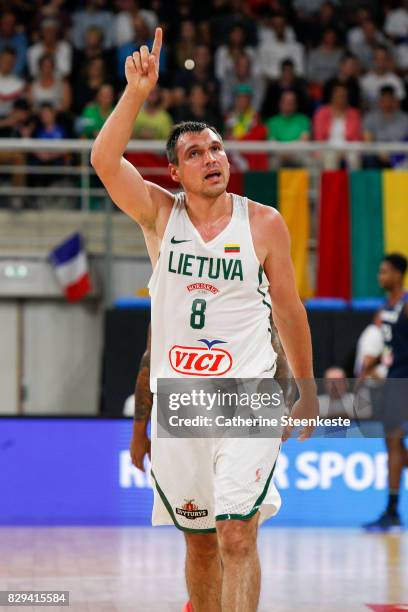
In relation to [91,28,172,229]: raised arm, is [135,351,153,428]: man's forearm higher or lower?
lower

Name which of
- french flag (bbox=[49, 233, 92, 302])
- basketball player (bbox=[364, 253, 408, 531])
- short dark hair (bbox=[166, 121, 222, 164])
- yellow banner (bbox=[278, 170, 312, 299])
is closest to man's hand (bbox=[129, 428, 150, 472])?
short dark hair (bbox=[166, 121, 222, 164])

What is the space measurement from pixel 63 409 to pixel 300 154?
4.12 m

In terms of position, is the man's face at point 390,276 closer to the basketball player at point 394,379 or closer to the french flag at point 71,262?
the basketball player at point 394,379

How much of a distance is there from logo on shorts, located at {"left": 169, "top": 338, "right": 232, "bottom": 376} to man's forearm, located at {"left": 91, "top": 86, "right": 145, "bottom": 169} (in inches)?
33.2

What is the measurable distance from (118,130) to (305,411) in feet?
4.81

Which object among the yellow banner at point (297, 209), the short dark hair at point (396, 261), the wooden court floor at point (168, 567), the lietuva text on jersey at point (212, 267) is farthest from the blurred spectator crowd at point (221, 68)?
the lietuva text on jersey at point (212, 267)

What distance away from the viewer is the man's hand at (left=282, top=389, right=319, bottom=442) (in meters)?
5.19

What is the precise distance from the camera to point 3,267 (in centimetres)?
1353

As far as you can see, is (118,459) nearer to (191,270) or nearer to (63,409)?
(63,409)

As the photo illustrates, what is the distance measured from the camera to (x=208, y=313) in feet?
16.5

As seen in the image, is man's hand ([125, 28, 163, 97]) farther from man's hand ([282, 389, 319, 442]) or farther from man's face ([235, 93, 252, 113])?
man's face ([235, 93, 252, 113])

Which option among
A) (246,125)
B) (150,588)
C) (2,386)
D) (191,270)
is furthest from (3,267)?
(191,270)

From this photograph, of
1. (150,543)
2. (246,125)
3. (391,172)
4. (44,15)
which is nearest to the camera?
(150,543)

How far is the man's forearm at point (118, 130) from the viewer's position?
15.8 feet
